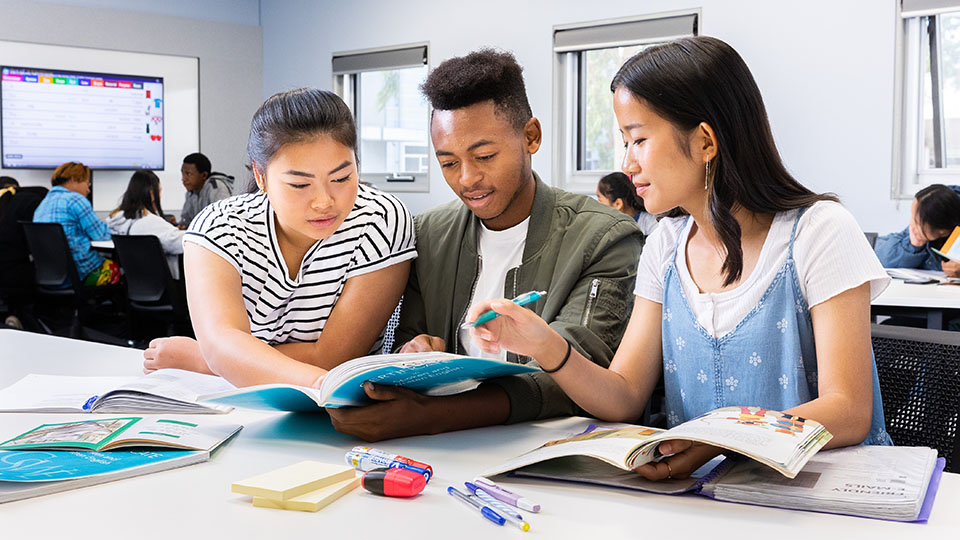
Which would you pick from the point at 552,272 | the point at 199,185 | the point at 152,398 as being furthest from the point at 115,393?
the point at 199,185

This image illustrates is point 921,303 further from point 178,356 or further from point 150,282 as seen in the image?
point 150,282

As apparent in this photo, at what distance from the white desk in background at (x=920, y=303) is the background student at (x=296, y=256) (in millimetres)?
1974

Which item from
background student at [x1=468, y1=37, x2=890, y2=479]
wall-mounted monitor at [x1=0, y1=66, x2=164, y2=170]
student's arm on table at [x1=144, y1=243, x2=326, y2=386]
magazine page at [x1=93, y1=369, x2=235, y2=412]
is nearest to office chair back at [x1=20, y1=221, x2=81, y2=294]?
wall-mounted monitor at [x1=0, y1=66, x2=164, y2=170]

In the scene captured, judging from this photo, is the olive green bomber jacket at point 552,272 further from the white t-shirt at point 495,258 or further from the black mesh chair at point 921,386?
the black mesh chair at point 921,386

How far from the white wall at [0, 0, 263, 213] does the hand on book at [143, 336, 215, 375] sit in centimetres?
593

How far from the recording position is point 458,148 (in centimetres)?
161

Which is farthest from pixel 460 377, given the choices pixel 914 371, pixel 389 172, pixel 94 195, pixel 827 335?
pixel 94 195

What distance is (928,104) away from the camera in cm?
475

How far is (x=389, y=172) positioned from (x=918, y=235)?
13.8 feet

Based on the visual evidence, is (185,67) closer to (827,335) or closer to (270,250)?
(270,250)

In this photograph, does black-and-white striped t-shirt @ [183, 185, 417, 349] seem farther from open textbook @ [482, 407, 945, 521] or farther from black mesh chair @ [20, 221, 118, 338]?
black mesh chair @ [20, 221, 118, 338]

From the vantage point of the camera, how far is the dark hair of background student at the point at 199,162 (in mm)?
7035

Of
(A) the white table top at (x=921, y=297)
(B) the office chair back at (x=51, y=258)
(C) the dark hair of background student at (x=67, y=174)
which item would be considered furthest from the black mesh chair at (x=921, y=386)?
(C) the dark hair of background student at (x=67, y=174)

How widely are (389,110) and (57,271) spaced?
318 cm
